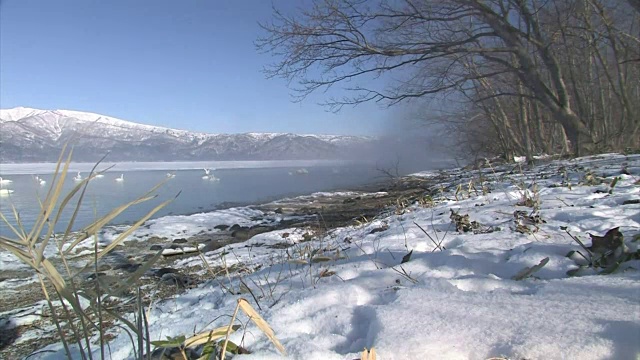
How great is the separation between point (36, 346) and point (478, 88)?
1555 centimetres

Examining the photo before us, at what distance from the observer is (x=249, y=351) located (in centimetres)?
120

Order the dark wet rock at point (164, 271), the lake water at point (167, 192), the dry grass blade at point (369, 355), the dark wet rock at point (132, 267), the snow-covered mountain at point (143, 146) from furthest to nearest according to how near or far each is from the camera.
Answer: the snow-covered mountain at point (143, 146)
the lake water at point (167, 192)
the dark wet rock at point (132, 267)
the dark wet rock at point (164, 271)
the dry grass blade at point (369, 355)

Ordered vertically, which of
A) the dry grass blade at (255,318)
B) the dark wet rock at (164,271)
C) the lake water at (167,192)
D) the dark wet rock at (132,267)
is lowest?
the lake water at (167,192)

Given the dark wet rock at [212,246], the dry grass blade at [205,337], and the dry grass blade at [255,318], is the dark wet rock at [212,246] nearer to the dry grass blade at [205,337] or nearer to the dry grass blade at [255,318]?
the dry grass blade at [205,337]

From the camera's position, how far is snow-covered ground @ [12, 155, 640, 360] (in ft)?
3.37

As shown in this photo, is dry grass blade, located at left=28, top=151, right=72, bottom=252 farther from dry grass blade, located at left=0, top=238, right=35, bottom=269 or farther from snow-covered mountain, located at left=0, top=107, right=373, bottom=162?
snow-covered mountain, located at left=0, top=107, right=373, bottom=162

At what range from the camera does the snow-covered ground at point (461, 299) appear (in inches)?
40.4

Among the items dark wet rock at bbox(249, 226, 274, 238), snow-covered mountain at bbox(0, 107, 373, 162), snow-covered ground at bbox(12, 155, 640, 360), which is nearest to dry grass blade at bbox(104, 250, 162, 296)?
snow-covered ground at bbox(12, 155, 640, 360)

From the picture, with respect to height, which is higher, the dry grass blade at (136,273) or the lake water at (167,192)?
the dry grass blade at (136,273)

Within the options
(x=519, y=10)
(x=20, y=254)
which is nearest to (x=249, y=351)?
(x=20, y=254)

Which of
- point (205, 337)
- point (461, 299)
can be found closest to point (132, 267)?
point (205, 337)

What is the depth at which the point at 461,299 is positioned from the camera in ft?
4.41

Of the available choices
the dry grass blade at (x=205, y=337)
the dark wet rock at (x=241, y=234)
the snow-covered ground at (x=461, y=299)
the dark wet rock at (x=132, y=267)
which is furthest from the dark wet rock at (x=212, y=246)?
the dry grass blade at (x=205, y=337)

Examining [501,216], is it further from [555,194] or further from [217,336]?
[217,336]
